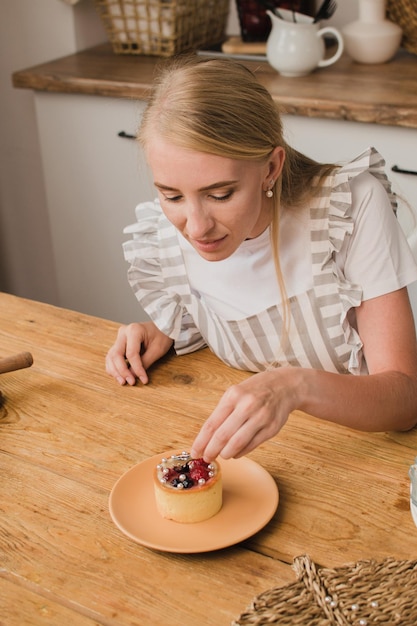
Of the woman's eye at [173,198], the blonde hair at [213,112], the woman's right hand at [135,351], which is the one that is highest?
the blonde hair at [213,112]

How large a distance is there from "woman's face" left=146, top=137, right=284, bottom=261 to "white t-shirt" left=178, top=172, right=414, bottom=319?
0.53 feet

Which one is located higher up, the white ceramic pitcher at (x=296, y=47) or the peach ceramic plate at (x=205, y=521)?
the white ceramic pitcher at (x=296, y=47)

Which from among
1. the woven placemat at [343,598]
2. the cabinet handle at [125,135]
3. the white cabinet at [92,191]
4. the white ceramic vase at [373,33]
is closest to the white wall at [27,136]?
the white cabinet at [92,191]

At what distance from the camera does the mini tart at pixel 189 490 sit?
1.08 meters

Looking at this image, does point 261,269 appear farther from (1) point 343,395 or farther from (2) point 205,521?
(2) point 205,521

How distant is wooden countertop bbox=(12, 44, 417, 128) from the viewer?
6.95 ft

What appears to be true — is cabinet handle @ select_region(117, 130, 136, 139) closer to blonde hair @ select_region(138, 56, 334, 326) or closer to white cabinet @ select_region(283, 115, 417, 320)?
white cabinet @ select_region(283, 115, 417, 320)

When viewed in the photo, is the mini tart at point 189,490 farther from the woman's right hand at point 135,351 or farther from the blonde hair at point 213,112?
the blonde hair at point 213,112

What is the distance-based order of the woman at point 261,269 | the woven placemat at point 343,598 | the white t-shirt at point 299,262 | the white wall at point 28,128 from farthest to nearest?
the white wall at point 28,128 < the white t-shirt at point 299,262 < the woman at point 261,269 < the woven placemat at point 343,598

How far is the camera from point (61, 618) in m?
0.94

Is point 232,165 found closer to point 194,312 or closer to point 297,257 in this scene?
point 297,257

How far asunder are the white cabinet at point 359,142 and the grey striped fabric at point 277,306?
0.65 meters

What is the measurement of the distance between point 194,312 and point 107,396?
10.8 inches

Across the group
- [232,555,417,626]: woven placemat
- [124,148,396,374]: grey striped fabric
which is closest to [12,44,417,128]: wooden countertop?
[124,148,396,374]: grey striped fabric
